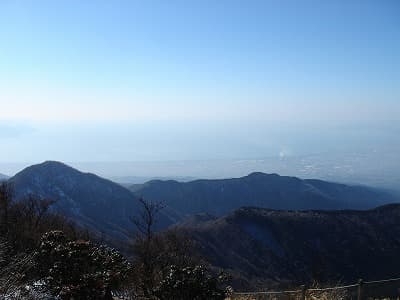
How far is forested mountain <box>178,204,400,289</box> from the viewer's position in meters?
99.2

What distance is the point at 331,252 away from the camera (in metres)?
106

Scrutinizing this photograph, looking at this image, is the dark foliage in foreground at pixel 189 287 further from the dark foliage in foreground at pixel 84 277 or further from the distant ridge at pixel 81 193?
the distant ridge at pixel 81 193

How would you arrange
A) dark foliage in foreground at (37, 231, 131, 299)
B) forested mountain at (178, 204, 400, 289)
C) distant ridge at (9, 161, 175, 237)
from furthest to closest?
distant ridge at (9, 161, 175, 237), forested mountain at (178, 204, 400, 289), dark foliage in foreground at (37, 231, 131, 299)

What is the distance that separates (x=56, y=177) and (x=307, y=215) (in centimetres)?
9214

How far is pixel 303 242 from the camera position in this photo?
111m

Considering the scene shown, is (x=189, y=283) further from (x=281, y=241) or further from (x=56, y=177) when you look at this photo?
(x=56, y=177)

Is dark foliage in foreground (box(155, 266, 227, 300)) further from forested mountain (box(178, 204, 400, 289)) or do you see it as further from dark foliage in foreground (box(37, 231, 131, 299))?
forested mountain (box(178, 204, 400, 289))

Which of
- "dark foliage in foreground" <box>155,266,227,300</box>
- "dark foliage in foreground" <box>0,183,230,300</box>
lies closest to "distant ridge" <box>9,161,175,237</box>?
"dark foliage in foreground" <box>0,183,230,300</box>

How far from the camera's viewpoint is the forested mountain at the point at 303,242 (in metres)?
99.2

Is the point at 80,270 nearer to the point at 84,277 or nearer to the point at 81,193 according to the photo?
the point at 84,277

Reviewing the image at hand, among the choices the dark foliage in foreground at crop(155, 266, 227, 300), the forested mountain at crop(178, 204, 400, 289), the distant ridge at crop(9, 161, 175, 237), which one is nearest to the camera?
the dark foliage in foreground at crop(155, 266, 227, 300)

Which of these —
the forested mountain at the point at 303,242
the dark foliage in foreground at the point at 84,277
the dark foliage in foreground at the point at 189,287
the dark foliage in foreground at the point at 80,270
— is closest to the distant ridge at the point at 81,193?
the forested mountain at the point at 303,242

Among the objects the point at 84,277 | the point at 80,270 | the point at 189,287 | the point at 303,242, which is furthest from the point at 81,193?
the point at 189,287

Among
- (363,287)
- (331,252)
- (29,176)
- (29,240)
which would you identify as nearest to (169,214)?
(29,176)
